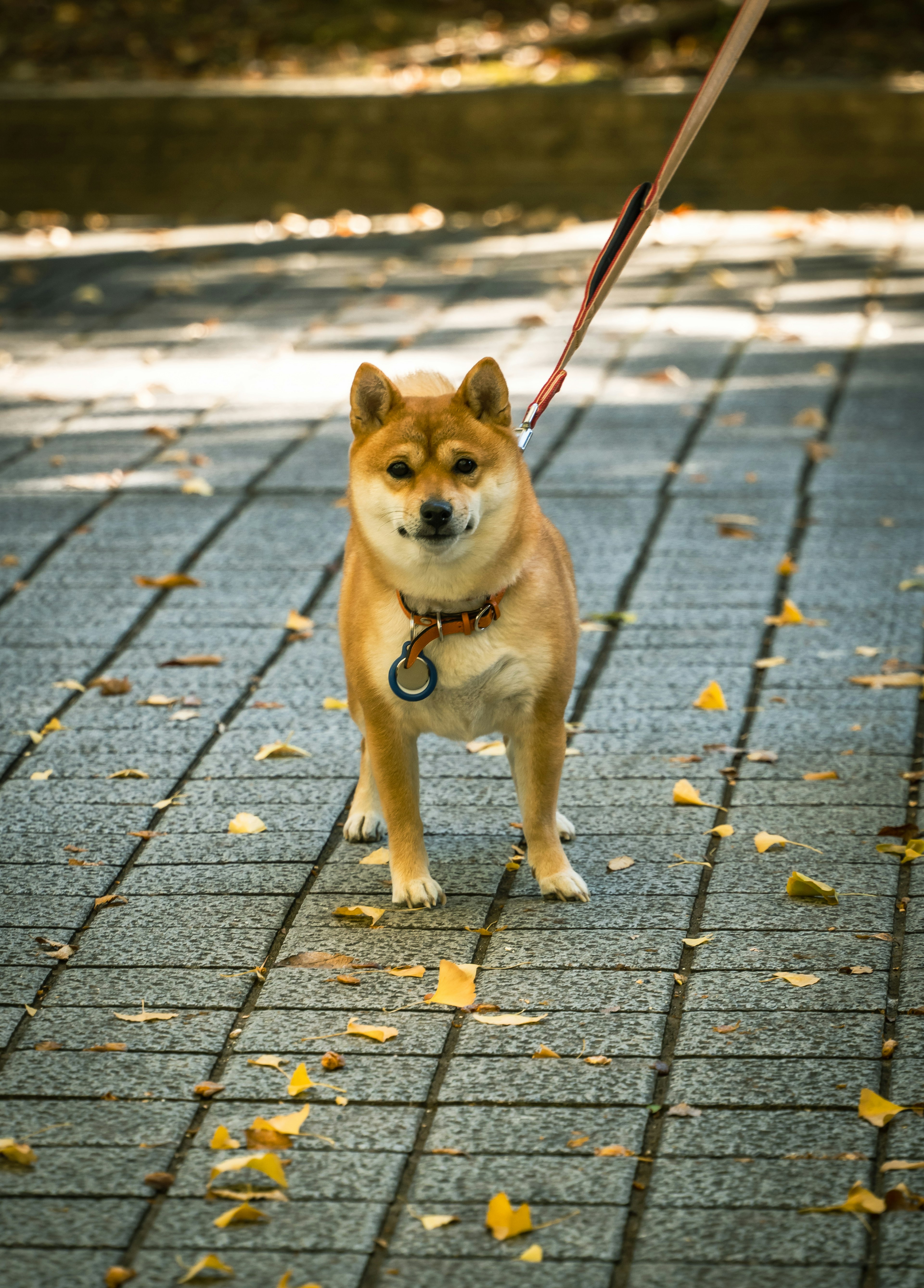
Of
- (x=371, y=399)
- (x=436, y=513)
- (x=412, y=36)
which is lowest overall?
(x=412, y=36)

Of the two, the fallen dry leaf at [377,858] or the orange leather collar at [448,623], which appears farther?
the fallen dry leaf at [377,858]

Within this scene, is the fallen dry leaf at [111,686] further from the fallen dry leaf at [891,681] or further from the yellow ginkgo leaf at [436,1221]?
the yellow ginkgo leaf at [436,1221]

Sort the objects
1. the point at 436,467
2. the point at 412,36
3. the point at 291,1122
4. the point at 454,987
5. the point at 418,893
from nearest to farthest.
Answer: the point at 291,1122 < the point at 454,987 < the point at 436,467 < the point at 418,893 < the point at 412,36

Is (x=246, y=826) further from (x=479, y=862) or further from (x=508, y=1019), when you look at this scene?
(x=508, y=1019)

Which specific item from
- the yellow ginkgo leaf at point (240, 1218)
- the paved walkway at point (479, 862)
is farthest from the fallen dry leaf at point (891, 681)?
the yellow ginkgo leaf at point (240, 1218)

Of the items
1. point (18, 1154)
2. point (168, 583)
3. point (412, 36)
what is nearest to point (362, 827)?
point (18, 1154)

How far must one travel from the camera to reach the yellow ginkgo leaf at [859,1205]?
255 cm

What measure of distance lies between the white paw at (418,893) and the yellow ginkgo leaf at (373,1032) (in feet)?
1.65

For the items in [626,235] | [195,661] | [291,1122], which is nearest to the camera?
[291,1122]

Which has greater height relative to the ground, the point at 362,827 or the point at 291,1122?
the point at 291,1122

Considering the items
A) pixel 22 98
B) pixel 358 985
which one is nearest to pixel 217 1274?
pixel 358 985

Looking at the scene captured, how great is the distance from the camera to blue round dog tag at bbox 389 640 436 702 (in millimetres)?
3459

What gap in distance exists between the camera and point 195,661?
505cm

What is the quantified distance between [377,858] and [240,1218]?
53.6 inches
